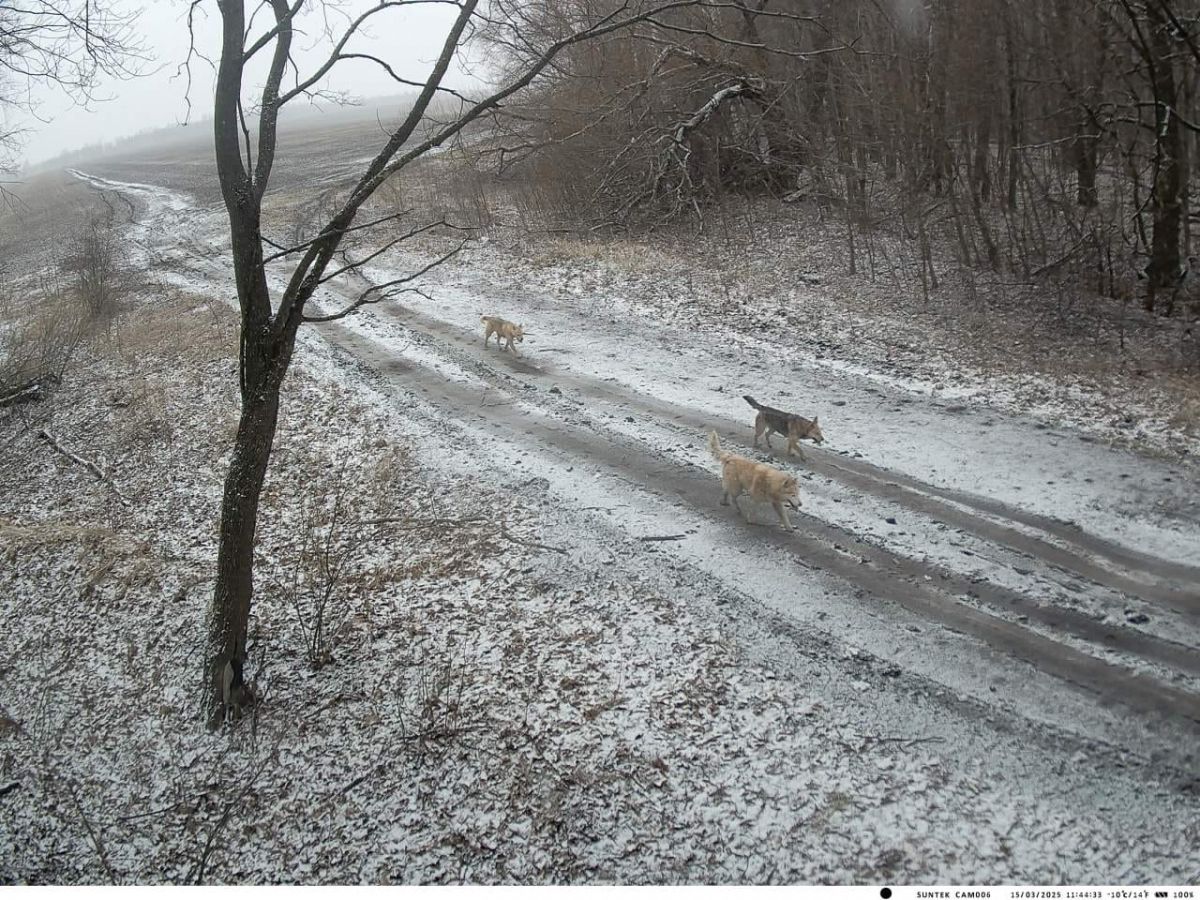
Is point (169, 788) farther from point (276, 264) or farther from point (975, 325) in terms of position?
point (276, 264)

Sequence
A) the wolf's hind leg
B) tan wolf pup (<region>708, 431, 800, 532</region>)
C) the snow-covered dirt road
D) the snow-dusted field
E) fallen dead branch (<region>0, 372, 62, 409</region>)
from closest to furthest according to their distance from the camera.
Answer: the snow-dusted field
the snow-covered dirt road
tan wolf pup (<region>708, 431, 800, 532</region>)
the wolf's hind leg
fallen dead branch (<region>0, 372, 62, 409</region>)

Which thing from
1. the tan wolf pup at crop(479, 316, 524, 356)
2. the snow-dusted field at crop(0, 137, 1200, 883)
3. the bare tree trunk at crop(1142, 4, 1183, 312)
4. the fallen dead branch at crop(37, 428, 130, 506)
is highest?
the bare tree trunk at crop(1142, 4, 1183, 312)

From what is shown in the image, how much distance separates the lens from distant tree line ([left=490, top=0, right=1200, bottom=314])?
12883mm

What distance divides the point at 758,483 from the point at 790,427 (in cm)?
171

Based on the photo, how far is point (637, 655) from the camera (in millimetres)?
7105

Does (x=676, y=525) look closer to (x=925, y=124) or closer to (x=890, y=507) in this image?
(x=890, y=507)

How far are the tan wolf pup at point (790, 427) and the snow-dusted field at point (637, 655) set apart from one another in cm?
38

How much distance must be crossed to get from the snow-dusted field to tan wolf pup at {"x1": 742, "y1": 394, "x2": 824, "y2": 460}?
1.24 ft

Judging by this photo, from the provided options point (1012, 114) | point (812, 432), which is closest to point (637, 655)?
point (812, 432)

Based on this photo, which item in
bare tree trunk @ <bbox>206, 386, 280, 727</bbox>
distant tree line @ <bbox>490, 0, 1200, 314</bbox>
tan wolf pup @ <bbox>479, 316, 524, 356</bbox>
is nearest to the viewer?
bare tree trunk @ <bbox>206, 386, 280, 727</bbox>

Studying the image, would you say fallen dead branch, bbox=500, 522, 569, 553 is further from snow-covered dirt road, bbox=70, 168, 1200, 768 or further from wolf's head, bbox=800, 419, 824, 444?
wolf's head, bbox=800, 419, 824, 444

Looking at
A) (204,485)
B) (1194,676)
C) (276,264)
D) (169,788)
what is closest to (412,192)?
(276,264)

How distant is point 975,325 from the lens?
537 inches

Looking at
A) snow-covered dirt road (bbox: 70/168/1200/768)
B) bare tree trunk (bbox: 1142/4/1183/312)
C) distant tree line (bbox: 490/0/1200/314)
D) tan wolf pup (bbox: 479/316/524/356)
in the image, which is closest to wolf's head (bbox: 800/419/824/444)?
snow-covered dirt road (bbox: 70/168/1200/768)
